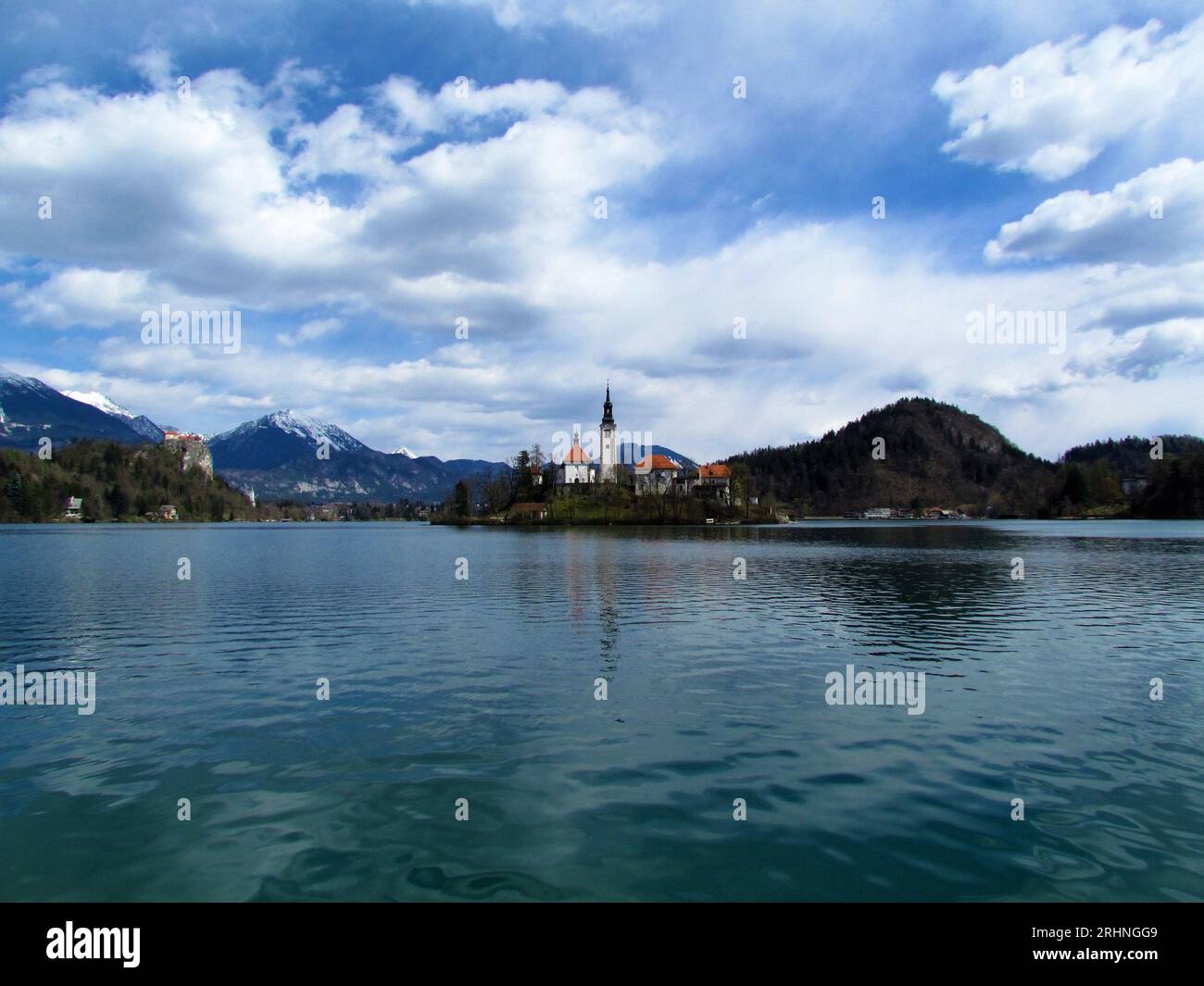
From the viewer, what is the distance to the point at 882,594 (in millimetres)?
48500

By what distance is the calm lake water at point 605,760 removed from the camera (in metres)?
11.1

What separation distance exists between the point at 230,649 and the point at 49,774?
576 inches

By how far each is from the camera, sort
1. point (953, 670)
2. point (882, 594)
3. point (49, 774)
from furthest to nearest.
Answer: point (882, 594), point (953, 670), point (49, 774)

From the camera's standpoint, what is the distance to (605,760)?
16.1 meters

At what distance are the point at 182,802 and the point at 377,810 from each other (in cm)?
409

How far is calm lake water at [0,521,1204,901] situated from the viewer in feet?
36.6
